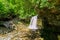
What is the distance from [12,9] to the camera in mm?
14648

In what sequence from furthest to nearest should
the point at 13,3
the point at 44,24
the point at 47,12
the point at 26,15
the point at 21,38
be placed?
1. the point at 13,3
2. the point at 26,15
3. the point at 21,38
4. the point at 44,24
5. the point at 47,12

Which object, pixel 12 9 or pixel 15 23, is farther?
pixel 12 9

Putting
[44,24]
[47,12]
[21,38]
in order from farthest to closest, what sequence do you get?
[21,38] < [44,24] < [47,12]

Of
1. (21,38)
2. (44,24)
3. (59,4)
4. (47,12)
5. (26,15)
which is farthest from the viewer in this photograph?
(26,15)

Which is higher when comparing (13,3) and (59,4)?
(13,3)

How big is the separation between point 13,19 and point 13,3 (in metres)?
1.36

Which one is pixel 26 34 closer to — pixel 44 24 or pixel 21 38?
pixel 21 38

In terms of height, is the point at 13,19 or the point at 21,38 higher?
the point at 13,19

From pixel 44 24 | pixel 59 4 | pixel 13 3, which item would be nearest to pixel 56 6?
pixel 59 4

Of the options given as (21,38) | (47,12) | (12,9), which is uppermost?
(12,9)

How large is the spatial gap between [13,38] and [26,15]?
10.8ft

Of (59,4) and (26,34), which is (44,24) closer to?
(59,4)

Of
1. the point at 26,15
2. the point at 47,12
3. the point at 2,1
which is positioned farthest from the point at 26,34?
the point at 2,1

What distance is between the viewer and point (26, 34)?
9930 millimetres
